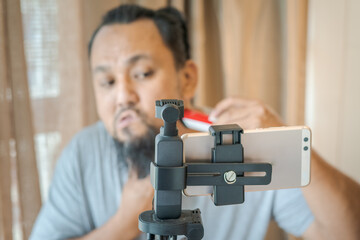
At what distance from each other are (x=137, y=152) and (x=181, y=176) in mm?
445

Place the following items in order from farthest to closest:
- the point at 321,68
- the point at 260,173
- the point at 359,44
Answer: the point at 321,68
the point at 359,44
the point at 260,173

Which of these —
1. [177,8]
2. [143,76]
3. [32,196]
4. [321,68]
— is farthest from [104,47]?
[321,68]

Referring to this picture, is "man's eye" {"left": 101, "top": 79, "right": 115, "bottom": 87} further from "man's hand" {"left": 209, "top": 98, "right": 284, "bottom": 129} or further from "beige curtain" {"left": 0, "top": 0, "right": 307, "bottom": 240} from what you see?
"man's hand" {"left": 209, "top": 98, "right": 284, "bottom": 129}

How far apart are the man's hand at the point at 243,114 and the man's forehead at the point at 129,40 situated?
0.65 feet

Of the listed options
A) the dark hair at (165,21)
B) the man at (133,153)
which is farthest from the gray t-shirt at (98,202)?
the dark hair at (165,21)

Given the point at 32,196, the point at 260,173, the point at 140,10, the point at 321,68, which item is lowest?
the point at 32,196

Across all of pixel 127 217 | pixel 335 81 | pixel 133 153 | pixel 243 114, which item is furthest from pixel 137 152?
pixel 335 81

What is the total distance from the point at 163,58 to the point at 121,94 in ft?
0.38

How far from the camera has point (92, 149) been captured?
84 centimetres

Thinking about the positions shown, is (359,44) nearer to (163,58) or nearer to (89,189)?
(163,58)

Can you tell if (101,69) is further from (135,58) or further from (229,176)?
(229,176)

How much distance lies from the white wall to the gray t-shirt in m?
0.14

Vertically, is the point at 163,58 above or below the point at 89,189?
above

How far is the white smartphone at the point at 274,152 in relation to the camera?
0.38 meters
